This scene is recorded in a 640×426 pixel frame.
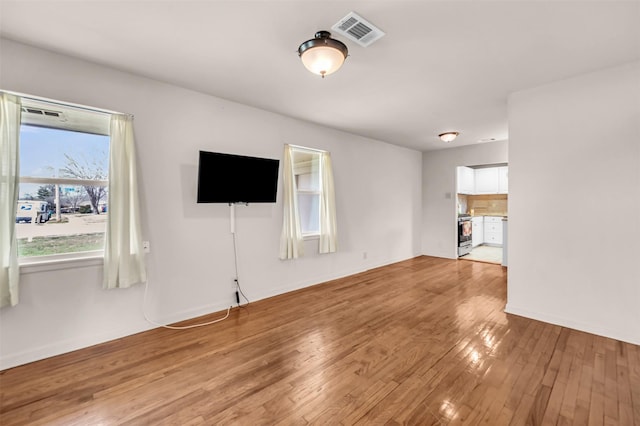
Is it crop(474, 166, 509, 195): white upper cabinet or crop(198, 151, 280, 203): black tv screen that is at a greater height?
crop(474, 166, 509, 195): white upper cabinet

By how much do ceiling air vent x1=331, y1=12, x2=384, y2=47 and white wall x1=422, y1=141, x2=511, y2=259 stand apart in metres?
5.01

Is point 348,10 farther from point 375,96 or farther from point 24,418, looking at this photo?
point 24,418

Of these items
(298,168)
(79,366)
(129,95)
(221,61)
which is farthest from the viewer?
(298,168)

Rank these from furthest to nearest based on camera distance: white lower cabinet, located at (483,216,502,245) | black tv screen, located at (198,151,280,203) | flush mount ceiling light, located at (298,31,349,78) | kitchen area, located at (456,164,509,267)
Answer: white lower cabinet, located at (483,216,502,245) → kitchen area, located at (456,164,509,267) → black tv screen, located at (198,151,280,203) → flush mount ceiling light, located at (298,31,349,78)

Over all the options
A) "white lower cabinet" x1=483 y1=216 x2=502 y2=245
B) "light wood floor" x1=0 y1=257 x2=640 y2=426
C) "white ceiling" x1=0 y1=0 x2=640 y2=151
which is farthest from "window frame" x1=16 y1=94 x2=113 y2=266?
"white lower cabinet" x1=483 y1=216 x2=502 y2=245

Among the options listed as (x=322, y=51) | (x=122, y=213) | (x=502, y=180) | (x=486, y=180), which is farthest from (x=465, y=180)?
(x=122, y=213)

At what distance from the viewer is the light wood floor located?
1.77 metres


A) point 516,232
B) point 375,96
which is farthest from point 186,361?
point 516,232

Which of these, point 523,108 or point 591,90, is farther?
point 523,108

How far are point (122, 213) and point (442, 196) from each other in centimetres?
642

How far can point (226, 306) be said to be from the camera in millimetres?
3555

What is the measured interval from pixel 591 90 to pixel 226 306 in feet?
15.7

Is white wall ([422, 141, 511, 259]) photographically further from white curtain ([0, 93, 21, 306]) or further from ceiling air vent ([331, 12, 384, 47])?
white curtain ([0, 93, 21, 306])

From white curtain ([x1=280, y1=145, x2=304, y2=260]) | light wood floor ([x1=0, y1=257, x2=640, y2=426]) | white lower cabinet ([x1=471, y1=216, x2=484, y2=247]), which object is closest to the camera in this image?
Answer: light wood floor ([x1=0, y1=257, x2=640, y2=426])
